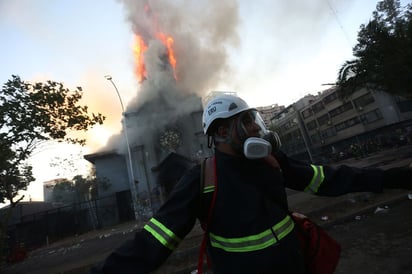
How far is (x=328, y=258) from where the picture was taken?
1.83 m

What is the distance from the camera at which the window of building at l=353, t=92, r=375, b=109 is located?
36.5m

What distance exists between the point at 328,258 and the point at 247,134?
1.05 metres

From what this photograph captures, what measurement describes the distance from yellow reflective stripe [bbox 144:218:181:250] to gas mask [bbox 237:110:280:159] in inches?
26.7

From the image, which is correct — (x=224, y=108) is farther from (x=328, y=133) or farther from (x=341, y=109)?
(x=328, y=133)

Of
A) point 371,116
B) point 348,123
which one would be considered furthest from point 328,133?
point 371,116

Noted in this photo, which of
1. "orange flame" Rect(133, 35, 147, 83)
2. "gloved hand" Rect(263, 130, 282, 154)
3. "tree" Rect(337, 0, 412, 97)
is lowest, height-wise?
"gloved hand" Rect(263, 130, 282, 154)

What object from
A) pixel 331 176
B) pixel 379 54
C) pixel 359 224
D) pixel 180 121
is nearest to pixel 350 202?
pixel 359 224

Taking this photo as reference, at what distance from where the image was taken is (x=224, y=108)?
1944mm

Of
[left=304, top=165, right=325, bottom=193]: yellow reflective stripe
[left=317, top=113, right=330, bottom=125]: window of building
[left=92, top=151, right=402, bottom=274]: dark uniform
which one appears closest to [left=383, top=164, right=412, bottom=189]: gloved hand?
[left=304, top=165, right=325, bottom=193]: yellow reflective stripe

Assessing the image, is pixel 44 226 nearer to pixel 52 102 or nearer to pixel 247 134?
pixel 52 102

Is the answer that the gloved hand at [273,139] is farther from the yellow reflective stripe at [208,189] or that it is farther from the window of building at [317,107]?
the window of building at [317,107]

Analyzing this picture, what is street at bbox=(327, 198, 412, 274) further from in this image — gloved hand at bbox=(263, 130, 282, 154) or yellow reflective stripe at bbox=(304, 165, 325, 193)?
gloved hand at bbox=(263, 130, 282, 154)

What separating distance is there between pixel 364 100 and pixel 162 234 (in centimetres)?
4349

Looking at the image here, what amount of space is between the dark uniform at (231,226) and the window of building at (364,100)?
41745mm
